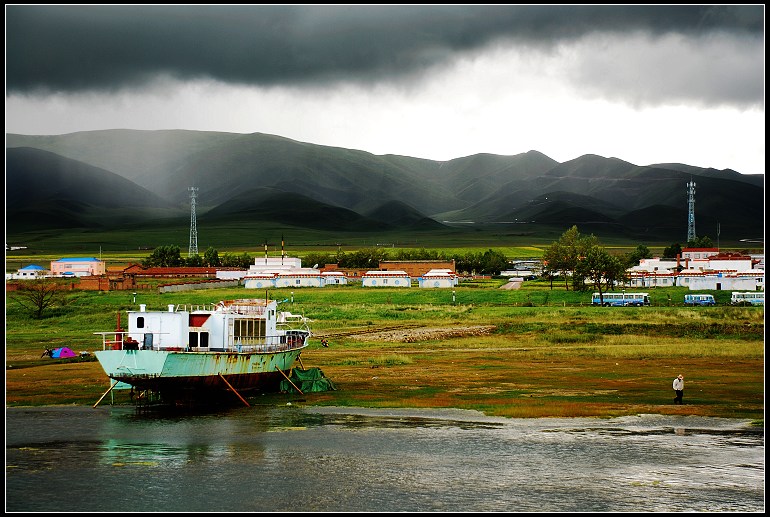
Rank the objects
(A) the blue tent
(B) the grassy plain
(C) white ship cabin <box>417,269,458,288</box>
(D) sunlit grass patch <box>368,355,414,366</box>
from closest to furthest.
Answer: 1. (B) the grassy plain
2. (D) sunlit grass patch <box>368,355,414,366</box>
3. (A) the blue tent
4. (C) white ship cabin <box>417,269,458,288</box>

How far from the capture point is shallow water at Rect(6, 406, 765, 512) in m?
32.6

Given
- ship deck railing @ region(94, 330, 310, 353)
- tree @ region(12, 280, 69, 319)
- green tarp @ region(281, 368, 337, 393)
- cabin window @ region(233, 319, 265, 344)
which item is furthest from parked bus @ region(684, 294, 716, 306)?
tree @ region(12, 280, 69, 319)

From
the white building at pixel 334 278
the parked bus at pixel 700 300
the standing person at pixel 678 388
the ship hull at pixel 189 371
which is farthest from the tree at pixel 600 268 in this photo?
the ship hull at pixel 189 371

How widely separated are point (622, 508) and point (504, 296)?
4111 inches

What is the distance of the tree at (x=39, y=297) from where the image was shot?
121 meters

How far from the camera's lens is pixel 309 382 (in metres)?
59.8

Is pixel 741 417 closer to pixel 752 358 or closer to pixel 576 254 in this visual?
pixel 752 358

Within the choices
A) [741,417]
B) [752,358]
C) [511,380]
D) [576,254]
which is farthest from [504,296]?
[741,417]

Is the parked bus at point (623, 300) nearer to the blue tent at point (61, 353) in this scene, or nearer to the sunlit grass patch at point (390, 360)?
the sunlit grass patch at point (390, 360)

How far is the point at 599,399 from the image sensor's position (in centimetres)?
5381

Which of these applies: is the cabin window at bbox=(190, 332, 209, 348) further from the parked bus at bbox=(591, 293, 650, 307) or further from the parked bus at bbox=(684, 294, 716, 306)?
the parked bus at bbox=(684, 294, 716, 306)

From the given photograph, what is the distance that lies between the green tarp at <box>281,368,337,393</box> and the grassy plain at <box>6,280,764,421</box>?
110cm

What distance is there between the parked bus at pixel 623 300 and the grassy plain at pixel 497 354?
2.56m

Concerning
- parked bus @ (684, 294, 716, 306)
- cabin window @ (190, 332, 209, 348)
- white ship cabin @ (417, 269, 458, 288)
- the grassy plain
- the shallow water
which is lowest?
the shallow water
